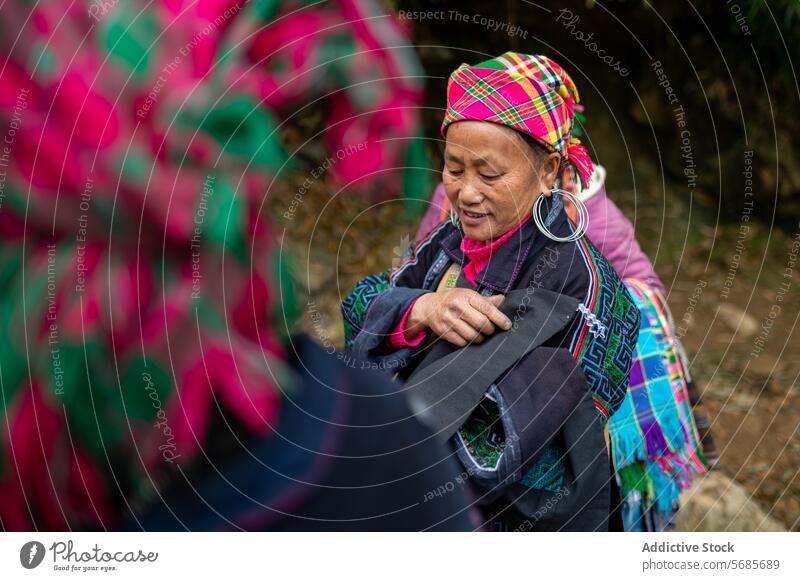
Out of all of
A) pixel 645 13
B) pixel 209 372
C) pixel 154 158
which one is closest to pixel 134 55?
pixel 154 158

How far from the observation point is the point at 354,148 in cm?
75

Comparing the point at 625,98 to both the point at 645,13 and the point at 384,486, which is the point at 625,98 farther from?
the point at 384,486

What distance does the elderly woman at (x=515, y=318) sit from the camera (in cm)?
96

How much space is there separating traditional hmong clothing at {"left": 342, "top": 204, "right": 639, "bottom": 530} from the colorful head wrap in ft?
0.33

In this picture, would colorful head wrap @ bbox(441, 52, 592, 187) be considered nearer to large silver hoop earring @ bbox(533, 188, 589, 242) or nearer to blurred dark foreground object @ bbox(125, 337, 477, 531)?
large silver hoop earring @ bbox(533, 188, 589, 242)

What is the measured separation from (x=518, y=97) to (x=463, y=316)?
0.26m

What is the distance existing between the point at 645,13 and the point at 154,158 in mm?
1667

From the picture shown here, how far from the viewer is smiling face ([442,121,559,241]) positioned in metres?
0.95

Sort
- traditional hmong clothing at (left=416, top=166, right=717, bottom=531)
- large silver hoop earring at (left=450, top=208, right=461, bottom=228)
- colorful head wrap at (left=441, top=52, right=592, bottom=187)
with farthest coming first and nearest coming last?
traditional hmong clothing at (left=416, top=166, right=717, bottom=531), large silver hoop earring at (left=450, top=208, right=461, bottom=228), colorful head wrap at (left=441, top=52, right=592, bottom=187)

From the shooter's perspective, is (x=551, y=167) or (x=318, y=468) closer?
(x=318, y=468)

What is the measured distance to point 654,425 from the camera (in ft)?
4.17

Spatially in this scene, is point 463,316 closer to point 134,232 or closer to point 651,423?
point 651,423

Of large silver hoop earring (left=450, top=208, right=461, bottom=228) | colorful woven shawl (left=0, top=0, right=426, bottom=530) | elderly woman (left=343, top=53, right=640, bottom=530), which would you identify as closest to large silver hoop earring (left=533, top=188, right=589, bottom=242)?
elderly woman (left=343, top=53, right=640, bottom=530)

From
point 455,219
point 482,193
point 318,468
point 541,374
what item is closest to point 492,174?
point 482,193
